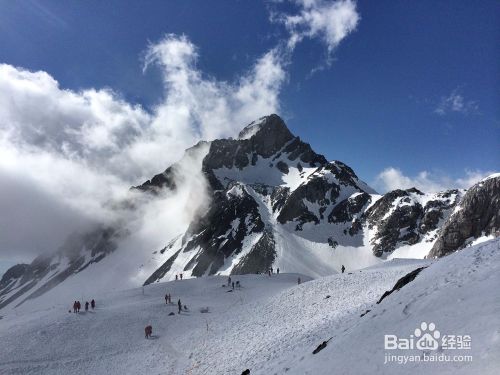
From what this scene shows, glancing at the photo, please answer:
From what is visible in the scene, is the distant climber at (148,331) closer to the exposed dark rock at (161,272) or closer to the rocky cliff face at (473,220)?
the rocky cliff face at (473,220)

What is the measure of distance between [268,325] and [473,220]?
5269 inches

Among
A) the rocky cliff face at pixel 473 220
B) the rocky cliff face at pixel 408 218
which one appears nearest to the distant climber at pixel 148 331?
the rocky cliff face at pixel 473 220

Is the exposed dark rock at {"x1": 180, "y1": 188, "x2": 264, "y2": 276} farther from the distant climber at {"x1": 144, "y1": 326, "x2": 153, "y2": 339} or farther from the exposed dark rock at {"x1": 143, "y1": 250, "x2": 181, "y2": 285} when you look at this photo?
the distant climber at {"x1": 144, "y1": 326, "x2": 153, "y2": 339}

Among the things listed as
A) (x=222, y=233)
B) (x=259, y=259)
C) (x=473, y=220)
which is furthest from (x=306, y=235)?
(x=473, y=220)

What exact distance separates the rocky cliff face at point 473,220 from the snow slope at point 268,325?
10388 cm

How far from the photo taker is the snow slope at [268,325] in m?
15.7

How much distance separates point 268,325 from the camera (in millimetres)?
36000

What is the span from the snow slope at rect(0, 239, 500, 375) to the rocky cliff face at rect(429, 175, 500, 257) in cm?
10388

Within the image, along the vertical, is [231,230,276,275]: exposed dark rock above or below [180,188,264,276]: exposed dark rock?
below

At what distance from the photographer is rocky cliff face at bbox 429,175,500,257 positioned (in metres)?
140

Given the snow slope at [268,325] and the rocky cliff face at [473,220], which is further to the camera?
the rocky cliff face at [473,220]

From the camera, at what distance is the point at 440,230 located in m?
161

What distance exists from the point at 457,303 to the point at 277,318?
2398cm

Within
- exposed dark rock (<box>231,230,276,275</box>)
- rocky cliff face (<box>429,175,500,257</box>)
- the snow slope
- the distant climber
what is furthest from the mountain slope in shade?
the distant climber
